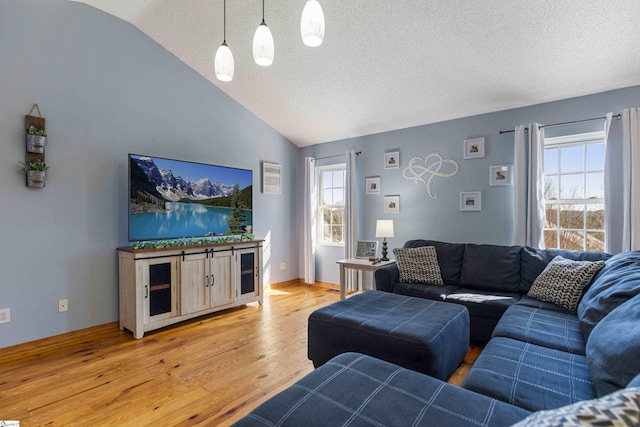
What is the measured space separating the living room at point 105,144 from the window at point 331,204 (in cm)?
80

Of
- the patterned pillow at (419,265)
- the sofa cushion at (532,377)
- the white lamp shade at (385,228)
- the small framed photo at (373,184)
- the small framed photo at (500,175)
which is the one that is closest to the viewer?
the sofa cushion at (532,377)

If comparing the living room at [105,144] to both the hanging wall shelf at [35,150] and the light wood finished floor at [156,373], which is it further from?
the light wood finished floor at [156,373]

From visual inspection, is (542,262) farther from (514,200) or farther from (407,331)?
(407,331)

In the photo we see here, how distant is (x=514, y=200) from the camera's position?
11.1ft

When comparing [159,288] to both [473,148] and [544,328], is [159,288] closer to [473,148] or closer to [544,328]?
[544,328]

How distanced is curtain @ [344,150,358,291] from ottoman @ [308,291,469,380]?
6.91 ft

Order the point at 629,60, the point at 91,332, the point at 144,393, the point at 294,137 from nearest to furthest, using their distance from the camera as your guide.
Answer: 1. the point at 144,393
2. the point at 629,60
3. the point at 91,332
4. the point at 294,137

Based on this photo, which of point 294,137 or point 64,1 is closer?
point 64,1

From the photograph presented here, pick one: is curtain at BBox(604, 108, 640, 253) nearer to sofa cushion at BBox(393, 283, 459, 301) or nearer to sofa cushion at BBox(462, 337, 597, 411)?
sofa cushion at BBox(393, 283, 459, 301)

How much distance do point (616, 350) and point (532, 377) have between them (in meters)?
0.39

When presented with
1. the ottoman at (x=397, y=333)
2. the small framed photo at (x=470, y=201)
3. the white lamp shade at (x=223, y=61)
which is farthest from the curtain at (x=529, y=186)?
the white lamp shade at (x=223, y=61)

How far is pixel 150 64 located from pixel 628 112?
4.76 metres

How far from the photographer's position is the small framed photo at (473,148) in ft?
12.1

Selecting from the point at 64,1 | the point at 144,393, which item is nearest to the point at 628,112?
the point at 144,393
